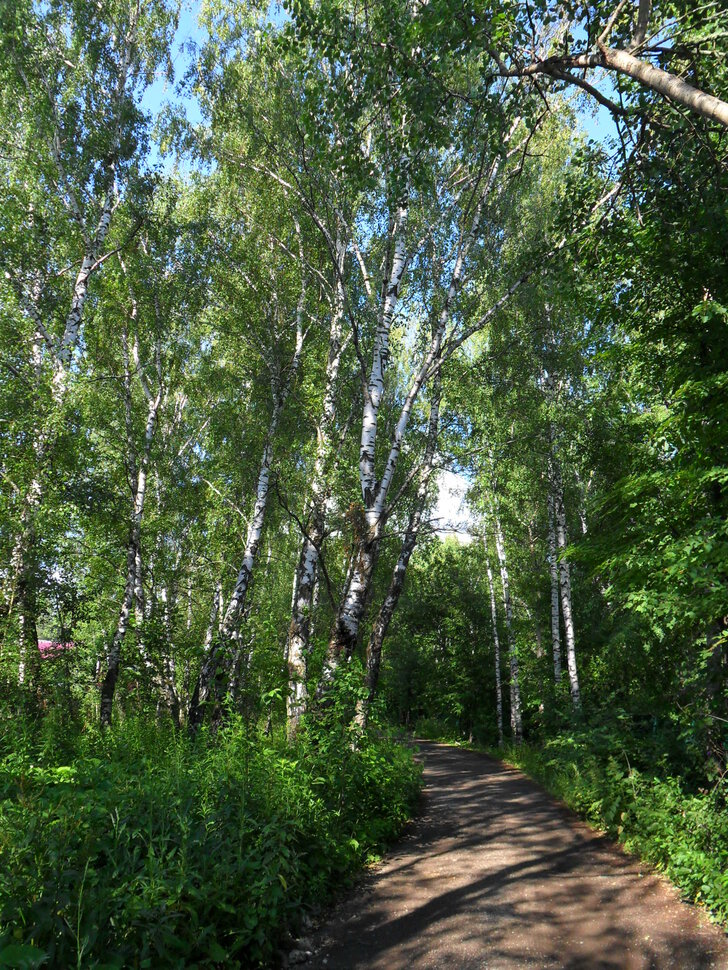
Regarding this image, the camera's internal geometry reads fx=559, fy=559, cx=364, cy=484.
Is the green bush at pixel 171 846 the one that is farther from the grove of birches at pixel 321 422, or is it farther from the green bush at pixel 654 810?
the green bush at pixel 654 810

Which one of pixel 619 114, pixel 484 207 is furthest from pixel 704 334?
pixel 484 207

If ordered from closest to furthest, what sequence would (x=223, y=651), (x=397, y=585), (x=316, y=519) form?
1. (x=223, y=651)
2. (x=316, y=519)
3. (x=397, y=585)

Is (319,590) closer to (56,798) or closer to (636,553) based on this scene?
(636,553)

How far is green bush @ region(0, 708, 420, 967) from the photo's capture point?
2.84 m

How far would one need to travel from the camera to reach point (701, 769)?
6.48m

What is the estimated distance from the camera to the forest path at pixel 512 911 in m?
4.30

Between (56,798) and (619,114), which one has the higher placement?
(619,114)

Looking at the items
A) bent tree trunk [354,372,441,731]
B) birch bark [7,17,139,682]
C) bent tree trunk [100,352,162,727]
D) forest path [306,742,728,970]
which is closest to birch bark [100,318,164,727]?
Answer: bent tree trunk [100,352,162,727]

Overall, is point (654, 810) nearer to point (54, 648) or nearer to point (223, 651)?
point (223, 651)

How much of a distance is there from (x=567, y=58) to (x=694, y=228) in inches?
87.7

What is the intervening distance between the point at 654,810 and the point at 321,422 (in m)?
8.92

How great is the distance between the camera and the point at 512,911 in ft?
16.7

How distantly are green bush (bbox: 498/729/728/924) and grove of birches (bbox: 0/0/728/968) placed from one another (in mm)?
56

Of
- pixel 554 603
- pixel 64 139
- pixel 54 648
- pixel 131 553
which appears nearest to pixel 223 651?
pixel 54 648
